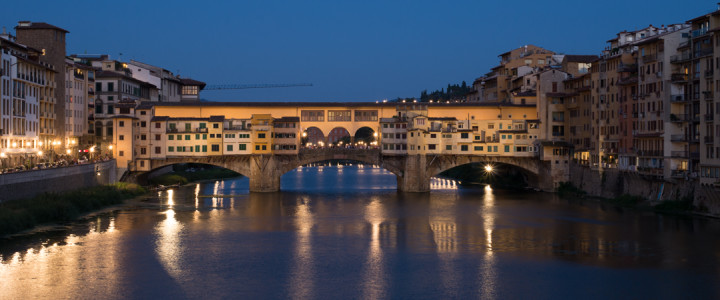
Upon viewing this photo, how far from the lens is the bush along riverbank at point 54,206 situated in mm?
34625

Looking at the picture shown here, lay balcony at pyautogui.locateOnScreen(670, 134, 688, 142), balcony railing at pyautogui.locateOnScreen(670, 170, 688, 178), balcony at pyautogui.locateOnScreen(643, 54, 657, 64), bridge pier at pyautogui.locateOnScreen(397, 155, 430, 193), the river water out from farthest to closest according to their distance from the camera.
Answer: bridge pier at pyautogui.locateOnScreen(397, 155, 430, 193), balcony at pyautogui.locateOnScreen(643, 54, 657, 64), balcony at pyautogui.locateOnScreen(670, 134, 688, 142), balcony railing at pyautogui.locateOnScreen(670, 170, 688, 178), the river water

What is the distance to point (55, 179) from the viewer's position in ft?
141

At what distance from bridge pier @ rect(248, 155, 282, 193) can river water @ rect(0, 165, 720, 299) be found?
34.4 ft

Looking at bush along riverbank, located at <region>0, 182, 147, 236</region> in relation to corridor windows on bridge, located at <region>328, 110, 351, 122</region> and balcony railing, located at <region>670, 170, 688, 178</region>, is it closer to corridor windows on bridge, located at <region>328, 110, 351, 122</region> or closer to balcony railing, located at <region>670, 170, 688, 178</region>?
corridor windows on bridge, located at <region>328, 110, 351, 122</region>

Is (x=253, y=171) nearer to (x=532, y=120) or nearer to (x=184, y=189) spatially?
(x=184, y=189)

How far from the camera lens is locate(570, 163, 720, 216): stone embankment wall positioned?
3952 cm

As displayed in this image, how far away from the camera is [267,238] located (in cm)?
3616

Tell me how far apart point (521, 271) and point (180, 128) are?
36.3m

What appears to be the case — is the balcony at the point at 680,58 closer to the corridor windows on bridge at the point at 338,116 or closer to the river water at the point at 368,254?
the river water at the point at 368,254

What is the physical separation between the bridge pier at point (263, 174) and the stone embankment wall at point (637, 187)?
861 inches

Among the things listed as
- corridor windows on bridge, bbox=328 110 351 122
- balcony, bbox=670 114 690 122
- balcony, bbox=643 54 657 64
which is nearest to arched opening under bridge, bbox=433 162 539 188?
corridor windows on bridge, bbox=328 110 351 122

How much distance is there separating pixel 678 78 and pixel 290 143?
28.4 metres

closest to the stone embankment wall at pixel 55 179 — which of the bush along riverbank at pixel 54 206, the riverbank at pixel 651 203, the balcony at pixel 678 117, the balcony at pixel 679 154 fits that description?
the bush along riverbank at pixel 54 206

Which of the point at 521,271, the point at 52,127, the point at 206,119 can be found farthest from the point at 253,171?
the point at 521,271
